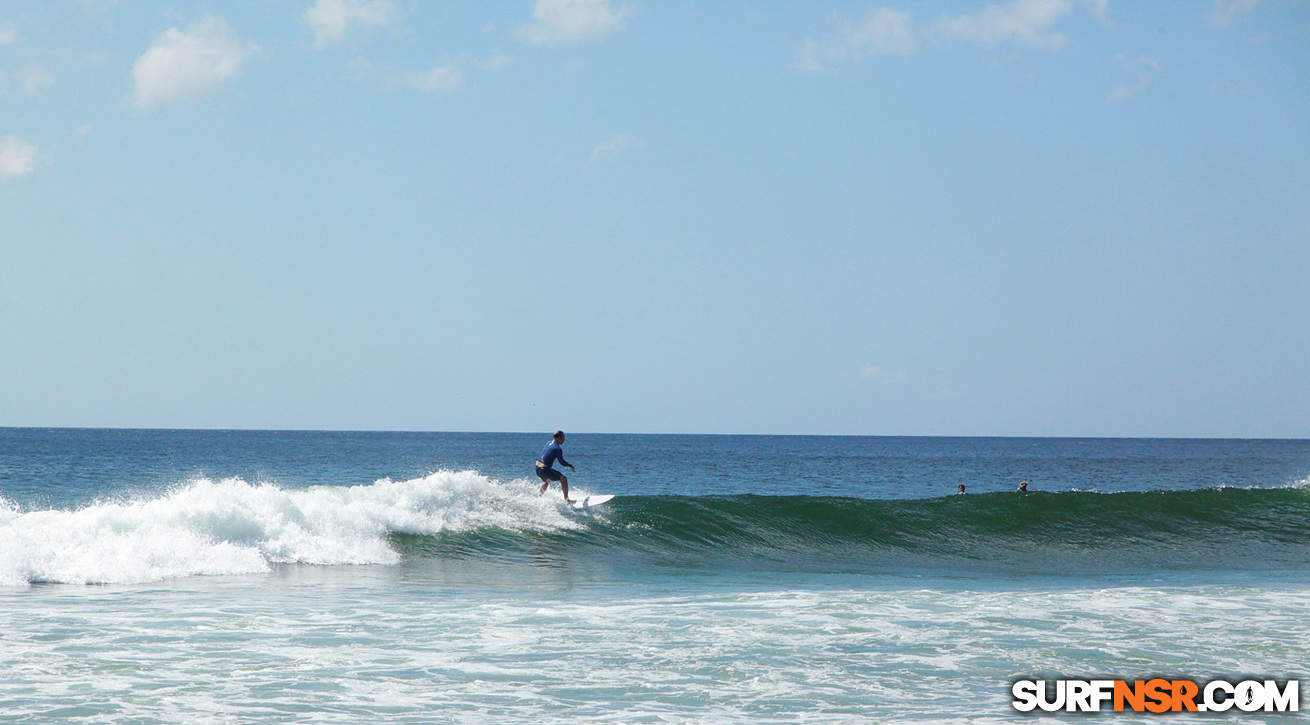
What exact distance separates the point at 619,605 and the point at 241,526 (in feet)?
22.7

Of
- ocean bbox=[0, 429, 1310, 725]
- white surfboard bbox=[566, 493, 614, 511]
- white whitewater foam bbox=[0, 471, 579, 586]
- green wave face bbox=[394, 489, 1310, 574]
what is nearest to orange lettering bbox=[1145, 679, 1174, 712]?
ocean bbox=[0, 429, 1310, 725]

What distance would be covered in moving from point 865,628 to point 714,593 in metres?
2.82

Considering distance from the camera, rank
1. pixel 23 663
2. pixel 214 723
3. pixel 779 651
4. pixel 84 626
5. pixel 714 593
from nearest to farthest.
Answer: pixel 214 723 < pixel 23 663 < pixel 779 651 < pixel 84 626 < pixel 714 593

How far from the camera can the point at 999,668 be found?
826cm

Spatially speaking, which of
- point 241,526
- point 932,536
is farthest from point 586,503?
point 932,536

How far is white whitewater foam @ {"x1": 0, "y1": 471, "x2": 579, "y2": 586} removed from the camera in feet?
41.0

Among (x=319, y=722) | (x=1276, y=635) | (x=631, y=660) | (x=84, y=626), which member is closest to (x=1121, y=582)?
(x=1276, y=635)

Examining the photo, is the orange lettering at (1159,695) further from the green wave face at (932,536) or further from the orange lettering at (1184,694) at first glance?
the green wave face at (932,536)

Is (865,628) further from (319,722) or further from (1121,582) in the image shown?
(1121,582)

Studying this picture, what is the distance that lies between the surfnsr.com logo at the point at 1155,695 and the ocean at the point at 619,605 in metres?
0.20

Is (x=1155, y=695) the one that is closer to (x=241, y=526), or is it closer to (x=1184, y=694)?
(x=1184, y=694)

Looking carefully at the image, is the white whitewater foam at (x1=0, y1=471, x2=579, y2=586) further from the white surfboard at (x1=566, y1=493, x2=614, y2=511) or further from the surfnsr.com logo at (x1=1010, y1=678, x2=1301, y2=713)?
the surfnsr.com logo at (x1=1010, y1=678, x2=1301, y2=713)

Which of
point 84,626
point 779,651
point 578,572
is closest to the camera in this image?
point 779,651

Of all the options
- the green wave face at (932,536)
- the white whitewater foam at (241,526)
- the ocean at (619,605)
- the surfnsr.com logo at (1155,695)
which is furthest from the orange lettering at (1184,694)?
the white whitewater foam at (241,526)
